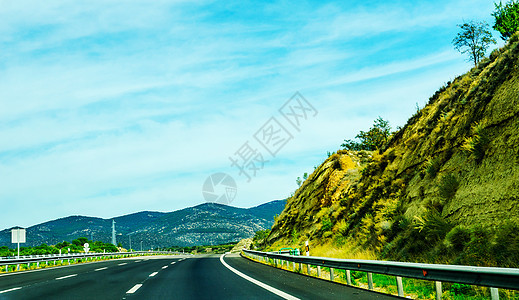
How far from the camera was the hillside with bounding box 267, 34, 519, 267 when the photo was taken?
11336mm

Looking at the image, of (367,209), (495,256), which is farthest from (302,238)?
(495,256)

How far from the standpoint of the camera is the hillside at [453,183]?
11.3 meters

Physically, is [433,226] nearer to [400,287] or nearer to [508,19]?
[400,287]

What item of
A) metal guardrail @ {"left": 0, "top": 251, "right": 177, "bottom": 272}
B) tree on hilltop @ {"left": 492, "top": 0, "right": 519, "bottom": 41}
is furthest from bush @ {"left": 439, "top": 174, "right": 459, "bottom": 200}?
metal guardrail @ {"left": 0, "top": 251, "right": 177, "bottom": 272}

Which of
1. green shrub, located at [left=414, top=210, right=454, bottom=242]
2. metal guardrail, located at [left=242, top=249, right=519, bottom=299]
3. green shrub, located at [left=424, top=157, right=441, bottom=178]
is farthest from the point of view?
green shrub, located at [left=424, top=157, right=441, bottom=178]

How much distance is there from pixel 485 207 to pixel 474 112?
5035mm

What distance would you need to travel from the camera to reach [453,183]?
14.5 metres

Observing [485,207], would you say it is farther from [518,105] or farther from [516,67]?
[516,67]

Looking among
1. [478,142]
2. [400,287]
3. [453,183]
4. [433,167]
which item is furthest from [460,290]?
[433,167]

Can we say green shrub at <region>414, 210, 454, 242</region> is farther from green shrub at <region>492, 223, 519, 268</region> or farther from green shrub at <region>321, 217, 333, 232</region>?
green shrub at <region>321, 217, 333, 232</region>

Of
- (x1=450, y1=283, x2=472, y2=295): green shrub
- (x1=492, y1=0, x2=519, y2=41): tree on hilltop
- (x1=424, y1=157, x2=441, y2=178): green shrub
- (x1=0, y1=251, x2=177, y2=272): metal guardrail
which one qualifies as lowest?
(x1=450, y1=283, x2=472, y2=295): green shrub

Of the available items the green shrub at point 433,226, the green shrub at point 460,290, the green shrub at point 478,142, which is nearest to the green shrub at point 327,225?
the green shrub at point 433,226

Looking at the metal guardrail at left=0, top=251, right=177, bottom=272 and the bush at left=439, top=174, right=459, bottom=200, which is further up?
the bush at left=439, top=174, right=459, bottom=200

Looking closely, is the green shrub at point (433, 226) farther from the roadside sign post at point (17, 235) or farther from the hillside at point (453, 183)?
the roadside sign post at point (17, 235)
